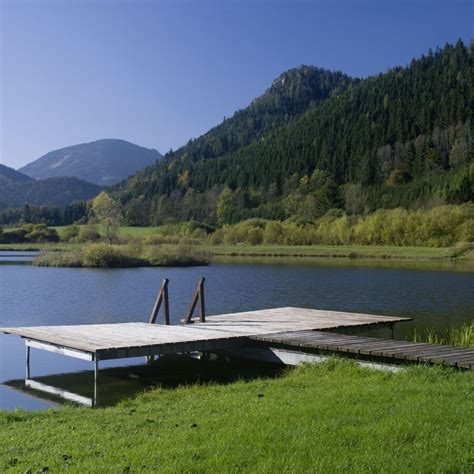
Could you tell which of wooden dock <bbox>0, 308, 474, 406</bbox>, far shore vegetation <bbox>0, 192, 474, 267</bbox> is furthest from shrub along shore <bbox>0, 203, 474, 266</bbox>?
wooden dock <bbox>0, 308, 474, 406</bbox>

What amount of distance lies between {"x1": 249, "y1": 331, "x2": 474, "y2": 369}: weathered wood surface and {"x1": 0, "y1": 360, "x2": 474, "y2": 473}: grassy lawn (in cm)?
86

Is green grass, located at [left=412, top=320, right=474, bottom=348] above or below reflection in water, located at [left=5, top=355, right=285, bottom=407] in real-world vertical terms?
above

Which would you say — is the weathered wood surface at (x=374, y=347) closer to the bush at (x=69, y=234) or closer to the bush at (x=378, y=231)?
the bush at (x=378, y=231)

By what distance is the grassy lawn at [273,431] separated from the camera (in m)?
6.72

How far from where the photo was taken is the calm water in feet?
56.4

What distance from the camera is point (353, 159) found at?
149 metres

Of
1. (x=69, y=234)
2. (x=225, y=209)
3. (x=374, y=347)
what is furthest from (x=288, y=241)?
(x=374, y=347)

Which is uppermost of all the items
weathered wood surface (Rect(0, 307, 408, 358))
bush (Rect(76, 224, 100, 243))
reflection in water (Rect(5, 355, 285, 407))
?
bush (Rect(76, 224, 100, 243))

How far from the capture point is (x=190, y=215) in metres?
153

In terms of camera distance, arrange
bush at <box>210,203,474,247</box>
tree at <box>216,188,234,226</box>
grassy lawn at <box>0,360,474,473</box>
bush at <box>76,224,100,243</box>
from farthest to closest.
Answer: tree at <box>216,188,234,226</box> → bush at <box>76,224,100,243</box> → bush at <box>210,203,474,247</box> → grassy lawn at <box>0,360,474,473</box>

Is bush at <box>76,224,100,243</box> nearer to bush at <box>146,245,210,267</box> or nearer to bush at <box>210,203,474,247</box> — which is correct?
bush at <box>210,203,474,247</box>

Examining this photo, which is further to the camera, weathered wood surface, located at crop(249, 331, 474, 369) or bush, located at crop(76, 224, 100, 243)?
bush, located at crop(76, 224, 100, 243)

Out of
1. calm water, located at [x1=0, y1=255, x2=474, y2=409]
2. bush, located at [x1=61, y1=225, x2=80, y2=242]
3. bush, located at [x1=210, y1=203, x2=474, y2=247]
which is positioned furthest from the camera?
bush, located at [x1=61, y1=225, x2=80, y2=242]

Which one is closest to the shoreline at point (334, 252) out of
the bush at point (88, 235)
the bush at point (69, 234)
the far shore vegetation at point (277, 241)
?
the far shore vegetation at point (277, 241)
